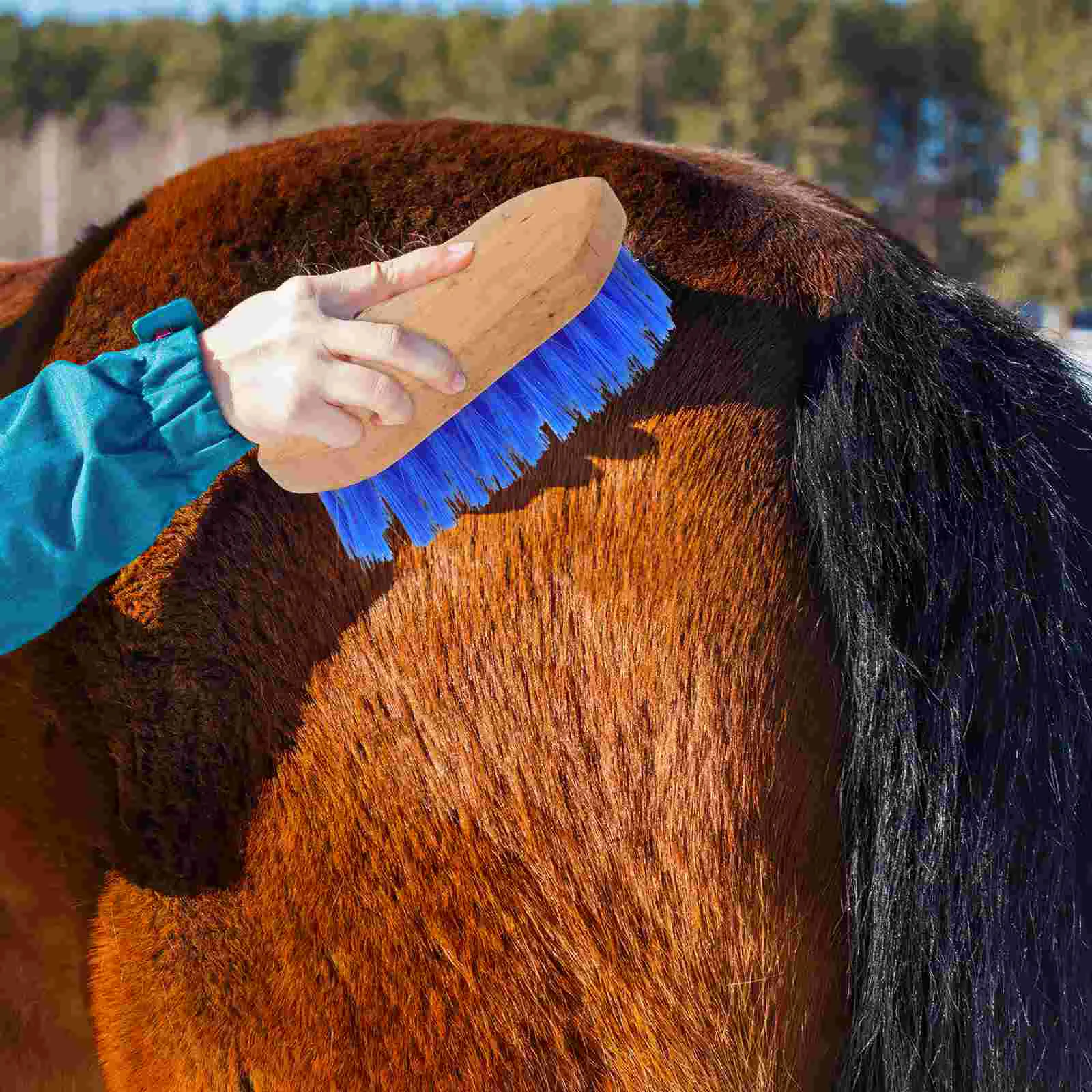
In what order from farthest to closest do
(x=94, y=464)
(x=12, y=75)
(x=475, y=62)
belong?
1. (x=12, y=75)
2. (x=475, y=62)
3. (x=94, y=464)

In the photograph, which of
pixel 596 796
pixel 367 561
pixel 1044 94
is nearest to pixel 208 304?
pixel 367 561

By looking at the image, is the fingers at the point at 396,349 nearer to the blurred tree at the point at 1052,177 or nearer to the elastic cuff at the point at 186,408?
the elastic cuff at the point at 186,408

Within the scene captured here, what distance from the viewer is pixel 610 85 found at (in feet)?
80.2

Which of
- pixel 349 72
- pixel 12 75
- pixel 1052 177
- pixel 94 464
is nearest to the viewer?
pixel 94 464

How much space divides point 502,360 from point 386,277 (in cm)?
15

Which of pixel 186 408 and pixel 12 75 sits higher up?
pixel 186 408

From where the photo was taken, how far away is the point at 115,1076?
1.35 meters

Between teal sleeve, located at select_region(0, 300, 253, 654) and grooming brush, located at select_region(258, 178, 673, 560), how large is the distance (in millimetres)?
90

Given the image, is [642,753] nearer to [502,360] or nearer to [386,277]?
[502,360]

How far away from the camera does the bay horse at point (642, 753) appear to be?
116 cm

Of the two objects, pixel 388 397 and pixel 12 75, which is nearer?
pixel 388 397

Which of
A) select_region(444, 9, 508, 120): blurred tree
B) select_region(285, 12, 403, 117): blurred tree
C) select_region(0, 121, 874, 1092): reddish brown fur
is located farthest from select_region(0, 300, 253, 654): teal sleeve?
select_region(285, 12, 403, 117): blurred tree

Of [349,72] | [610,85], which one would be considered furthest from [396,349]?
[349,72]

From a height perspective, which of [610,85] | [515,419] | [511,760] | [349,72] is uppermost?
[515,419]
